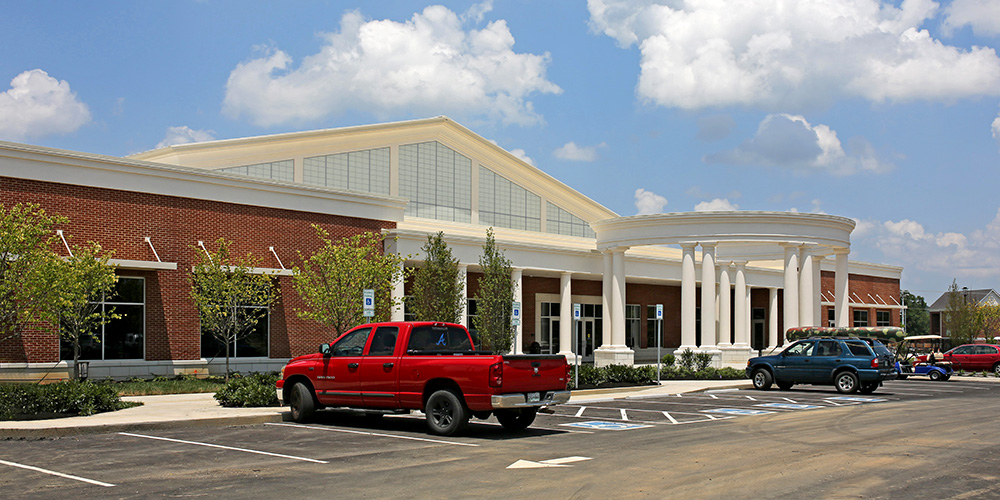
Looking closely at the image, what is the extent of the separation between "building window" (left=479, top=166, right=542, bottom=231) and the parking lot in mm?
25625

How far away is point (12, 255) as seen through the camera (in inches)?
805

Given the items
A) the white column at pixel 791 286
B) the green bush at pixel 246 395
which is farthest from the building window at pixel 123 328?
the white column at pixel 791 286

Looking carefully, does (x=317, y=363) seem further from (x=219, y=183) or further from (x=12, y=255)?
(x=219, y=183)

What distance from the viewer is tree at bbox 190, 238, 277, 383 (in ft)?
89.6

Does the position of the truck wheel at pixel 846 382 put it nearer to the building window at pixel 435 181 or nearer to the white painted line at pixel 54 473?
the building window at pixel 435 181

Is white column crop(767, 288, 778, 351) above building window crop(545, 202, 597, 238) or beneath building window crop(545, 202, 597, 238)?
beneath

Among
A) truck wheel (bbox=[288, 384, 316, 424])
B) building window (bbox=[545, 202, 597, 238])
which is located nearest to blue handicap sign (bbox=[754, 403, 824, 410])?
truck wheel (bbox=[288, 384, 316, 424])

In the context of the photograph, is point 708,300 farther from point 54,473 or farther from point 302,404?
point 54,473

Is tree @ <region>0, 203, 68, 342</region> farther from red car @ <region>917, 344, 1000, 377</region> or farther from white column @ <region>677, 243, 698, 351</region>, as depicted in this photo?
red car @ <region>917, 344, 1000, 377</region>

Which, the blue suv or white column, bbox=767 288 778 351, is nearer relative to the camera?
the blue suv

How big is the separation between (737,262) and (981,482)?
3920 centimetres

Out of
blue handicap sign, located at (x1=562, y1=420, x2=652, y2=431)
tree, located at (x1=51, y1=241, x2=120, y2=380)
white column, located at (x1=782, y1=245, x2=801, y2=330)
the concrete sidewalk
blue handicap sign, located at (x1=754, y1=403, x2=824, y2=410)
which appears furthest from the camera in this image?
white column, located at (x1=782, y1=245, x2=801, y2=330)

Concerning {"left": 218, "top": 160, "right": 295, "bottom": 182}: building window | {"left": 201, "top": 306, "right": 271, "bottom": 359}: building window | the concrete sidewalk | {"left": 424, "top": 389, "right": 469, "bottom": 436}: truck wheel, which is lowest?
the concrete sidewalk

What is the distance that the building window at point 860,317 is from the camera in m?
61.3
